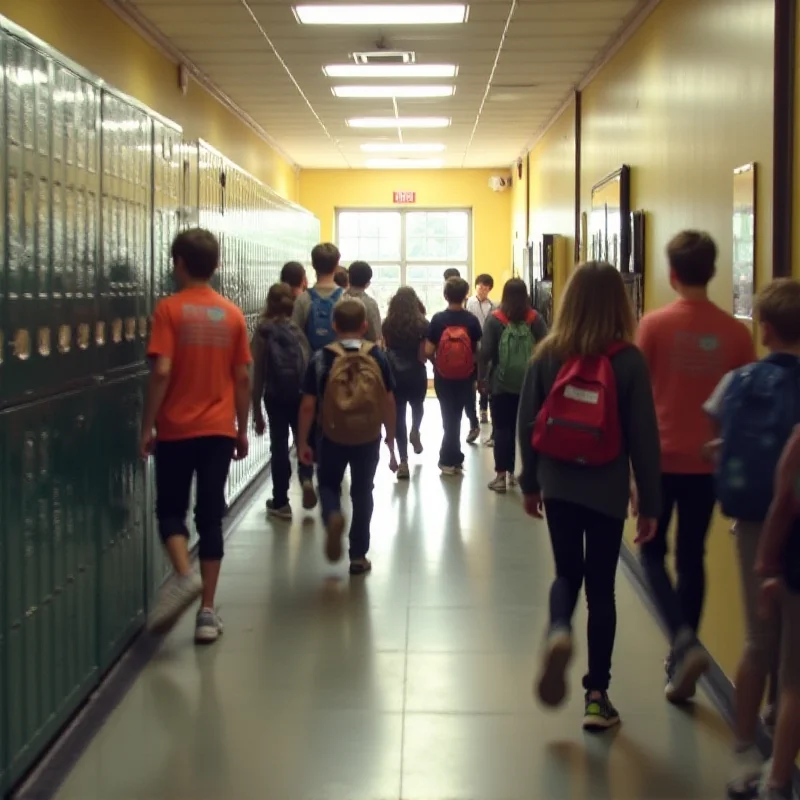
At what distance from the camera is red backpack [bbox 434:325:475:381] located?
27.7 feet

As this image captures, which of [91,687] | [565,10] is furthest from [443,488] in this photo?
[91,687]

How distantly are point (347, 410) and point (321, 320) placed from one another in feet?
6.27

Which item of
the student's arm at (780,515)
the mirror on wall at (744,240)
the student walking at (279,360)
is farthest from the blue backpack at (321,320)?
the student's arm at (780,515)

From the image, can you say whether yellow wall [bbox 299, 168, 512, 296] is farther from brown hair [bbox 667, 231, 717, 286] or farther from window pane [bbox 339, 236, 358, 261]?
brown hair [bbox 667, 231, 717, 286]

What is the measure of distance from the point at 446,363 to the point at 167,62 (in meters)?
2.86

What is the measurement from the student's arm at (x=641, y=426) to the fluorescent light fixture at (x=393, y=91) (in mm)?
6610

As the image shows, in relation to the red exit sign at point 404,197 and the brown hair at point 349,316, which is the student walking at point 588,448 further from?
the red exit sign at point 404,197

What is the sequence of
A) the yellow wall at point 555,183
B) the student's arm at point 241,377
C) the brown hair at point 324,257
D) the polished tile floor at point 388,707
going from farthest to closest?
the yellow wall at point 555,183, the brown hair at point 324,257, the student's arm at point 241,377, the polished tile floor at point 388,707

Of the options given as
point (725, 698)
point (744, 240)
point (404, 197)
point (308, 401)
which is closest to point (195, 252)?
point (308, 401)

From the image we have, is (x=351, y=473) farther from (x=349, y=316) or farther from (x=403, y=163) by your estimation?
(x=403, y=163)

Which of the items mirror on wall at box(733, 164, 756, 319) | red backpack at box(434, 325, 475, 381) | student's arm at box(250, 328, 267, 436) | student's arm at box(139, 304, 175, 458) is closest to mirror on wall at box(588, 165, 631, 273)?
red backpack at box(434, 325, 475, 381)

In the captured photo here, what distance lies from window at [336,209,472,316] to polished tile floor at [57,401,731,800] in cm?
1210

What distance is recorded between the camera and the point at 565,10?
6.79m

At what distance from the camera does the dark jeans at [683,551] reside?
150 inches
